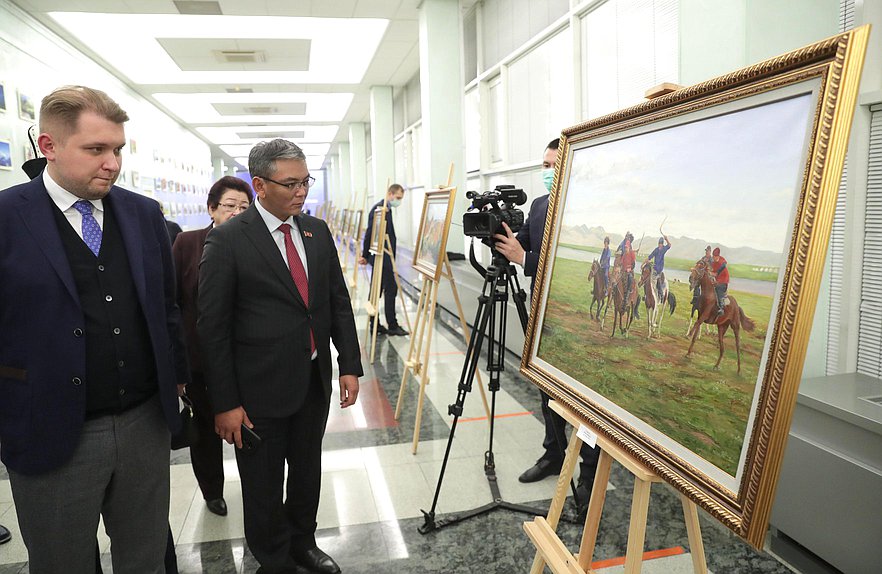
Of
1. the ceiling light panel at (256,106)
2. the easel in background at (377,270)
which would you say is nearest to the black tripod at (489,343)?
the easel in background at (377,270)

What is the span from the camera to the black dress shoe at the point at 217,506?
274 cm

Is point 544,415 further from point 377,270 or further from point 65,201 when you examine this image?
point 377,270

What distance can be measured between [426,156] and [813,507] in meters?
6.36

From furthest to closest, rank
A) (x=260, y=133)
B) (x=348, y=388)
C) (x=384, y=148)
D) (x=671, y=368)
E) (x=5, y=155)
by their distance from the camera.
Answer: (x=260, y=133), (x=384, y=148), (x=5, y=155), (x=348, y=388), (x=671, y=368)

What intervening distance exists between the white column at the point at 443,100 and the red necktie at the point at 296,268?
5351 mm

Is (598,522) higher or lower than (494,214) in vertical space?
lower

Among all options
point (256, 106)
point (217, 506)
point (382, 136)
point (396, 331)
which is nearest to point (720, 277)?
point (217, 506)

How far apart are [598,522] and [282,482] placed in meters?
1.17

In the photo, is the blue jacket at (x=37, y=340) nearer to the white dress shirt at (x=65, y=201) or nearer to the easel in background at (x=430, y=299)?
the white dress shirt at (x=65, y=201)

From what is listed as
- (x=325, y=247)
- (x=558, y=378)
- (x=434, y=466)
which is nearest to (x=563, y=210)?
(x=558, y=378)

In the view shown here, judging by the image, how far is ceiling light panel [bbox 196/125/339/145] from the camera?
1656cm

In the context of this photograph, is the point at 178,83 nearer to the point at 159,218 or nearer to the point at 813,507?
the point at 159,218

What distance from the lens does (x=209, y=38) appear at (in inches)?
318

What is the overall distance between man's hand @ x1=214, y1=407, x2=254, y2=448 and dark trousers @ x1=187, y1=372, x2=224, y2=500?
0.63m
